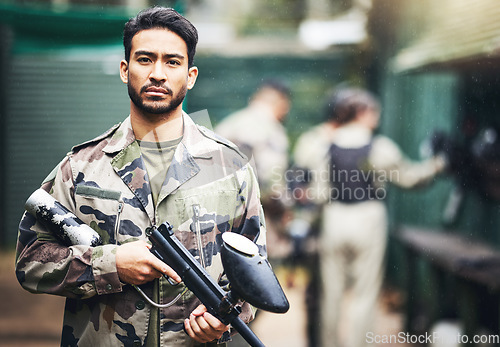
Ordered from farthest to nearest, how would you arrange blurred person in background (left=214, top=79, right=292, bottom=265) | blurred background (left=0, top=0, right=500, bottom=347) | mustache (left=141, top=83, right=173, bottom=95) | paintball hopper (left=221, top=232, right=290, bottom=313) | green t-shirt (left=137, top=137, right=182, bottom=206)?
blurred person in background (left=214, top=79, right=292, bottom=265) < blurred background (left=0, top=0, right=500, bottom=347) < green t-shirt (left=137, top=137, right=182, bottom=206) < mustache (left=141, top=83, right=173, bottom=95) < paintball hopper (left=221, top=232, right=290, bottom=313)

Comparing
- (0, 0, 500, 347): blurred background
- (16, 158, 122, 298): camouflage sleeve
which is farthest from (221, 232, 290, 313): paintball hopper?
(0, 0, 500, 347): blurred background

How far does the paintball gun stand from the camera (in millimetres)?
1744

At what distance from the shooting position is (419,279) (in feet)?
19.6

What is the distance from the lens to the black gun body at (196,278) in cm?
183

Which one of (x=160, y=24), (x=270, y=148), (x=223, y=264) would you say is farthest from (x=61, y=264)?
(x=270, y=148)

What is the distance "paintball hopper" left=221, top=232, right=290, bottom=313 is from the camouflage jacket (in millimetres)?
268

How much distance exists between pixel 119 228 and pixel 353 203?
286cm

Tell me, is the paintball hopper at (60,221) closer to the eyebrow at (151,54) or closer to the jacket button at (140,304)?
the jacket button at (140,304)

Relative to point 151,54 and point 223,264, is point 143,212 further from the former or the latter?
point 151,54

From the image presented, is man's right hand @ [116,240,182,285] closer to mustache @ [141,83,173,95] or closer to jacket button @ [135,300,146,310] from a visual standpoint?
jacket button @ [135,300,146,310]

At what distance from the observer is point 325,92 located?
6.51 metres

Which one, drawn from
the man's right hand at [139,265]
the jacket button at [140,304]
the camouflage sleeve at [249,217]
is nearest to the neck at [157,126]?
the camouflage sleeve at [249,217]

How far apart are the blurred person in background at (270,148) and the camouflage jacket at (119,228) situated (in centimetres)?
215

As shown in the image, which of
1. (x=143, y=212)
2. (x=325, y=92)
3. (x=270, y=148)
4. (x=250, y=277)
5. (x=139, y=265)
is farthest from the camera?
(x=325, y=92)
